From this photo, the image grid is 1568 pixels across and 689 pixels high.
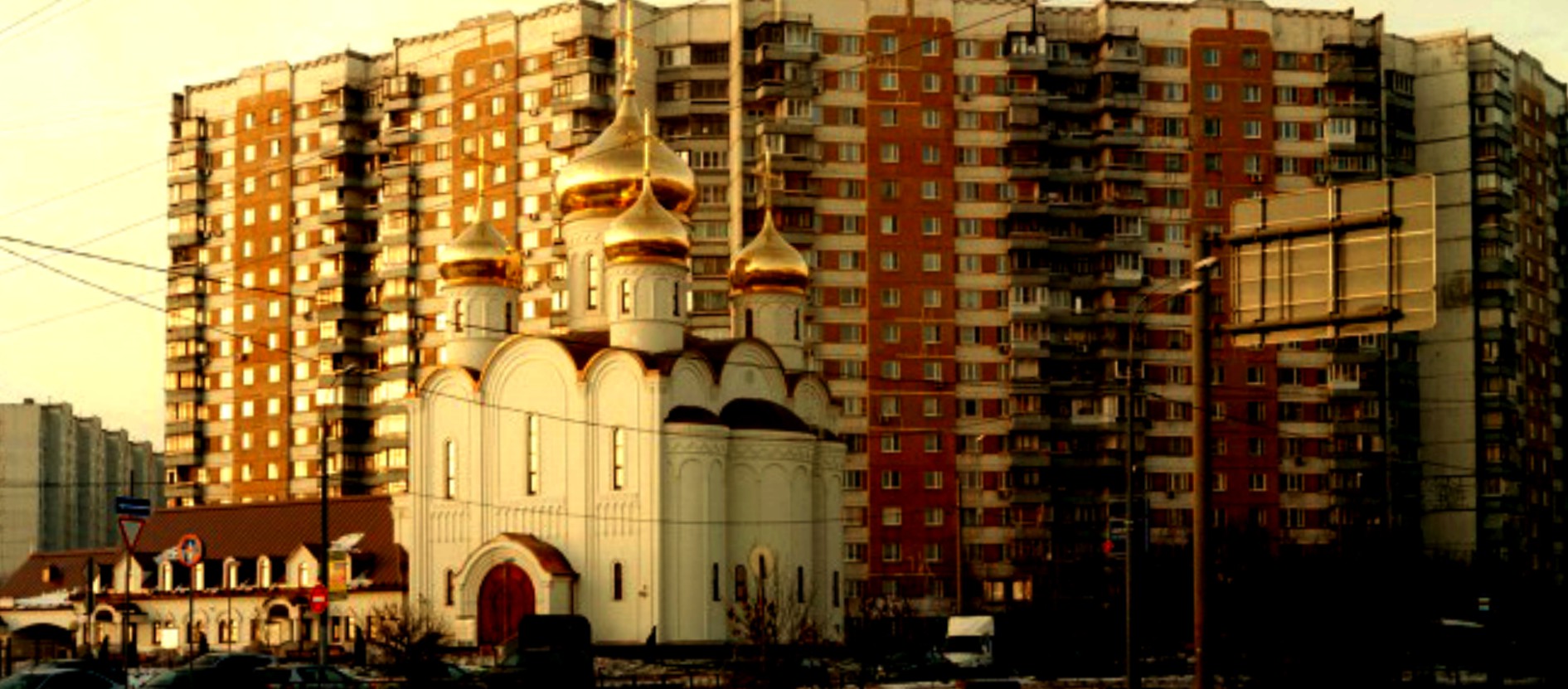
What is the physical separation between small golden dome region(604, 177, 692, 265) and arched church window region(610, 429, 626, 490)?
500cm

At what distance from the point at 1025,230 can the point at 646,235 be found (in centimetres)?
3187

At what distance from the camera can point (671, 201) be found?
5803cm

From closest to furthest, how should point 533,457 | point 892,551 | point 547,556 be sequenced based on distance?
point 547,556, point 533,457, point 892,551

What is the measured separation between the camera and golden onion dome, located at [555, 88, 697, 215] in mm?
57656

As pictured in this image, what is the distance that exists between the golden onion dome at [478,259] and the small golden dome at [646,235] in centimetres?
583

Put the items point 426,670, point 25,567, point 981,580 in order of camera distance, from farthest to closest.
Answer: point 981,580
point 25,567
point 426,670

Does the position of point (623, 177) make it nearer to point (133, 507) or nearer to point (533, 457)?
point (533, 457)

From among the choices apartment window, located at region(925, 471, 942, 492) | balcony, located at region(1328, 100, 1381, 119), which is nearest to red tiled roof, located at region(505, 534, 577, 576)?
apartment window, located at region(925, 471, 942, 492)

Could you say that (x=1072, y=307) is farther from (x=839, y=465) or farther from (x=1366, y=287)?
(x=1366, y=287)

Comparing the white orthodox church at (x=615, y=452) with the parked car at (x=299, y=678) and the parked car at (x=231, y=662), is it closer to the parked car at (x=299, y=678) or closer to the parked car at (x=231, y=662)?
the parked car at (x=231, y=662)

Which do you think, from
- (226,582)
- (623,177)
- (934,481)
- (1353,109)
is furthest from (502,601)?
(1353,109)

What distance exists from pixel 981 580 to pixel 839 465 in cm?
2262

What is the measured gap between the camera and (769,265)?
61250 millimetres

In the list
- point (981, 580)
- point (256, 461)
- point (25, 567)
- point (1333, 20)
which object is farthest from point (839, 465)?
point (256, 461)
